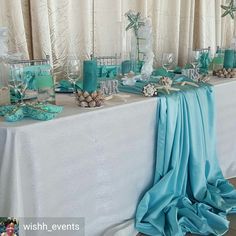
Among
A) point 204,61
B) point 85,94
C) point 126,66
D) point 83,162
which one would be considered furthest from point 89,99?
point 204,61

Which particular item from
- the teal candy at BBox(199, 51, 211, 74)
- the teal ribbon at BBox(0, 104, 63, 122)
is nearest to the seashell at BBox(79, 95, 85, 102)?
the teal ribbon at BBox(0, 104, 63, 122)

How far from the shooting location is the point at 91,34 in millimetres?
2064

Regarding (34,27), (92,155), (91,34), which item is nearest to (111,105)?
(92,155)

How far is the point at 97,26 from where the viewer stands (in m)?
A: 2.09

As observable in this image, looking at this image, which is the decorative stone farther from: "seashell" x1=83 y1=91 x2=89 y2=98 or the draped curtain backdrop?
the draped curtain backdrop

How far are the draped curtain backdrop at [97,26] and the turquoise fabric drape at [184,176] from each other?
1.70 ft

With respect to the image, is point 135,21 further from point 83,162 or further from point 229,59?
point 83,162

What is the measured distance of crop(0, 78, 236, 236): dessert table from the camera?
1.12 m

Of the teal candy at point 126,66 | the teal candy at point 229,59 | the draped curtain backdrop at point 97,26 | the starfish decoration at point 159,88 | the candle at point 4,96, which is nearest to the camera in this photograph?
the candle at point 4,96

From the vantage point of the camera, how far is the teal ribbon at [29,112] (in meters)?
1.16

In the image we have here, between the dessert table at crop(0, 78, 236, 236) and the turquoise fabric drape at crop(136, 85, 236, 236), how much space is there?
5 cm

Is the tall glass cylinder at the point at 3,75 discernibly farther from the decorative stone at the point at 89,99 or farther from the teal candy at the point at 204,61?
the teal candy at the point at 204,61

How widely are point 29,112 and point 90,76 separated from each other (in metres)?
0.29

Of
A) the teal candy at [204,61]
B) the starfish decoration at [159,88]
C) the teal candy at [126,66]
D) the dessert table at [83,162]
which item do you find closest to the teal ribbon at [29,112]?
the dessert table at [83,162]
